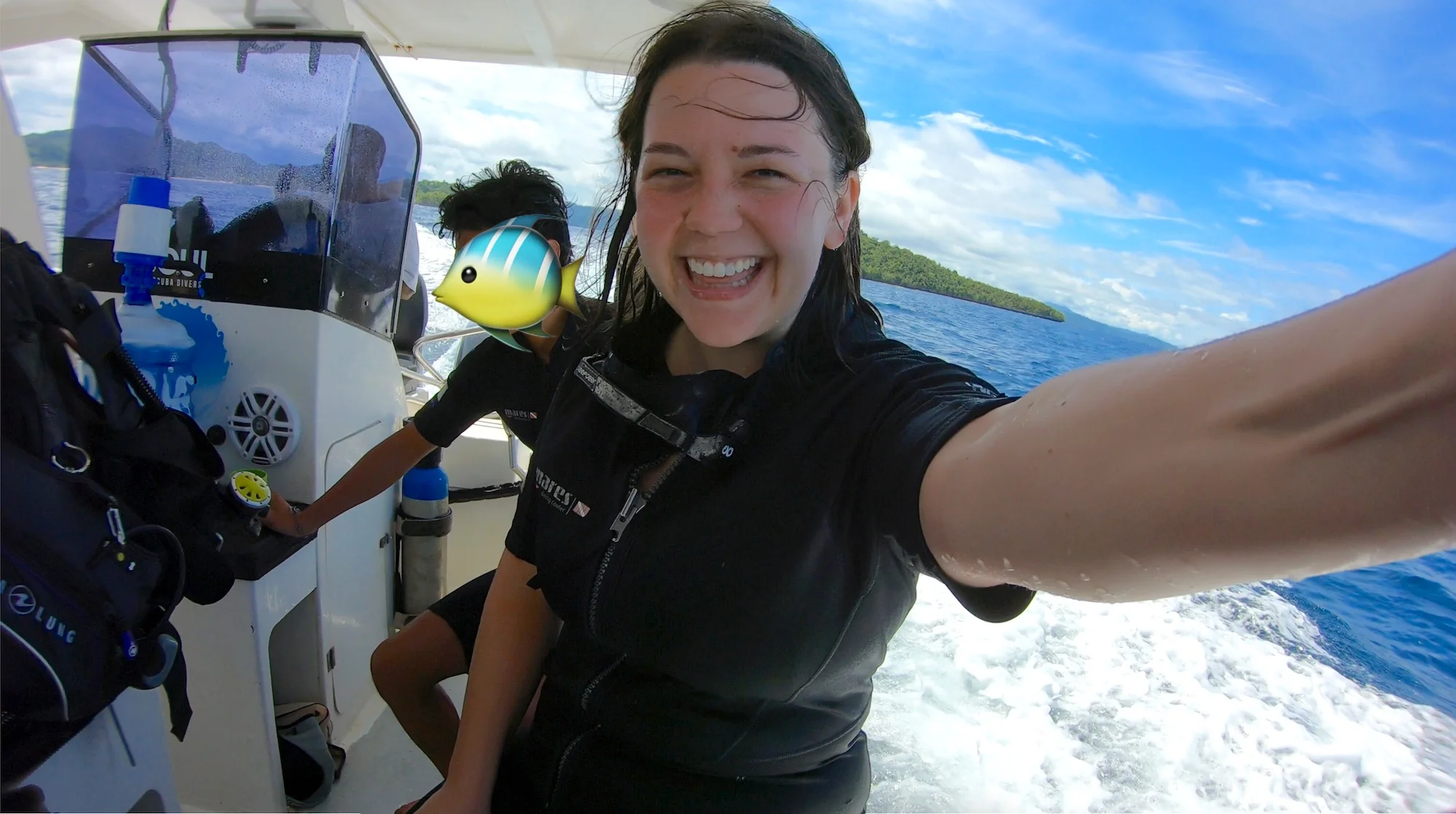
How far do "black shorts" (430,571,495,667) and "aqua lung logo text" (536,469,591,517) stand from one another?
73 centimetres

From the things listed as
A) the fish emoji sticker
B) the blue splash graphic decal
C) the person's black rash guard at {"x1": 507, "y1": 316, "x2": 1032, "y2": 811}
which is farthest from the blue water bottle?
the person's black rash guard at {"x1": 507, "y1": 316, "x2": 1032, "y2": 811}

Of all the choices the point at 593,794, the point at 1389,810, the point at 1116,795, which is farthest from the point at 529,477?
the point at 1389,810

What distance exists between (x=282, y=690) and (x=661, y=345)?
144 centimetres

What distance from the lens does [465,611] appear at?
5.54 feet

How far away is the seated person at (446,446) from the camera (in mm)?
1647

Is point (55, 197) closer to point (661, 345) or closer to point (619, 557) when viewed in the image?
point (661, 345)

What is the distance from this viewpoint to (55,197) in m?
1.32

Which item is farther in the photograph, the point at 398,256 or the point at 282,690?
the point at 398,256

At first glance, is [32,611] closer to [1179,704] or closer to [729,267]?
[729,267]

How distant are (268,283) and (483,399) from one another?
0.54 metres

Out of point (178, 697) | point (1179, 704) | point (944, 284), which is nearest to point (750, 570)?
point (178, 697)

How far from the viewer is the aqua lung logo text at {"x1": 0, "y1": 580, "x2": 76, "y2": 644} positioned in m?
0.66

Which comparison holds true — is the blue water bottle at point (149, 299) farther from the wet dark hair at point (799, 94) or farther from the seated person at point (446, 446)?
the wet dark hair at point (799, 94)

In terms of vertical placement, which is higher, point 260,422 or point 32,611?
point 32,611
